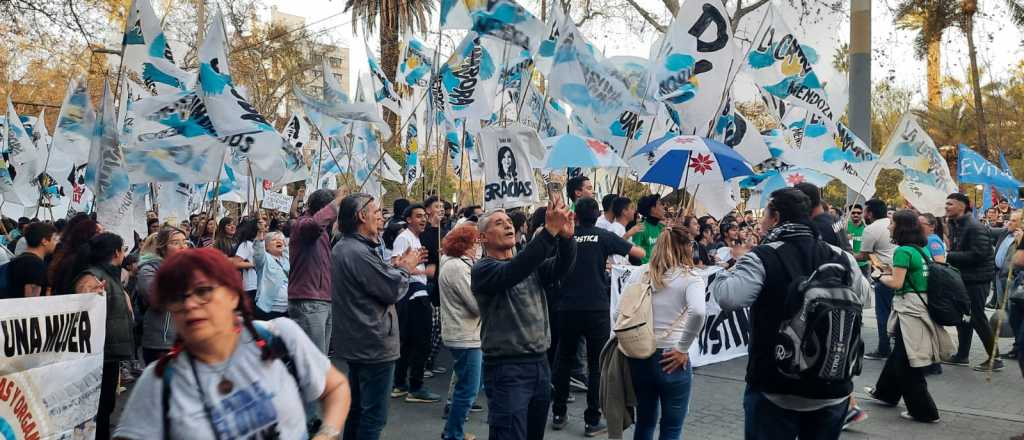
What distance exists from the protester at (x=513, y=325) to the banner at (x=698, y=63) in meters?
5.40

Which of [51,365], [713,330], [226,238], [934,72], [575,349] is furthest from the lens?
[934,72]

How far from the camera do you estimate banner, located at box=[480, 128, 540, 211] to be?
28.1 ft

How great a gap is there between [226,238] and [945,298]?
708cm

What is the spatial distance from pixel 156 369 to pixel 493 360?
2454 mm

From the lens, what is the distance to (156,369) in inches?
96.6

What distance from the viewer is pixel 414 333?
25.7 ft

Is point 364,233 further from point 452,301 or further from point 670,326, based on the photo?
point 670,326

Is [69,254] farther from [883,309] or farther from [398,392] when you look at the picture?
[883,309]

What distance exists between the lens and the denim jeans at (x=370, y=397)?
515 centimetres

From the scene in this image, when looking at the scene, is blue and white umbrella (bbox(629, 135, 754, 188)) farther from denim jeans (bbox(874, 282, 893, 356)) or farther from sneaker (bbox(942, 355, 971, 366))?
sneaker (bbox(942, 355, 971, 366))

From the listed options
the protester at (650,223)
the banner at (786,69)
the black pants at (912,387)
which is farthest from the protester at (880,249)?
the protester at (650,223)

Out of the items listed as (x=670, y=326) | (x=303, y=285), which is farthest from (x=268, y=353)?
(x=303, y=285)

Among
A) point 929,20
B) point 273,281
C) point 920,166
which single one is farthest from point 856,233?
point 929,20

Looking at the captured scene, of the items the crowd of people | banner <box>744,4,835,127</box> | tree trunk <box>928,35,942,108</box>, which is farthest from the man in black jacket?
tree trunk <box>928,35,942,108</box>
